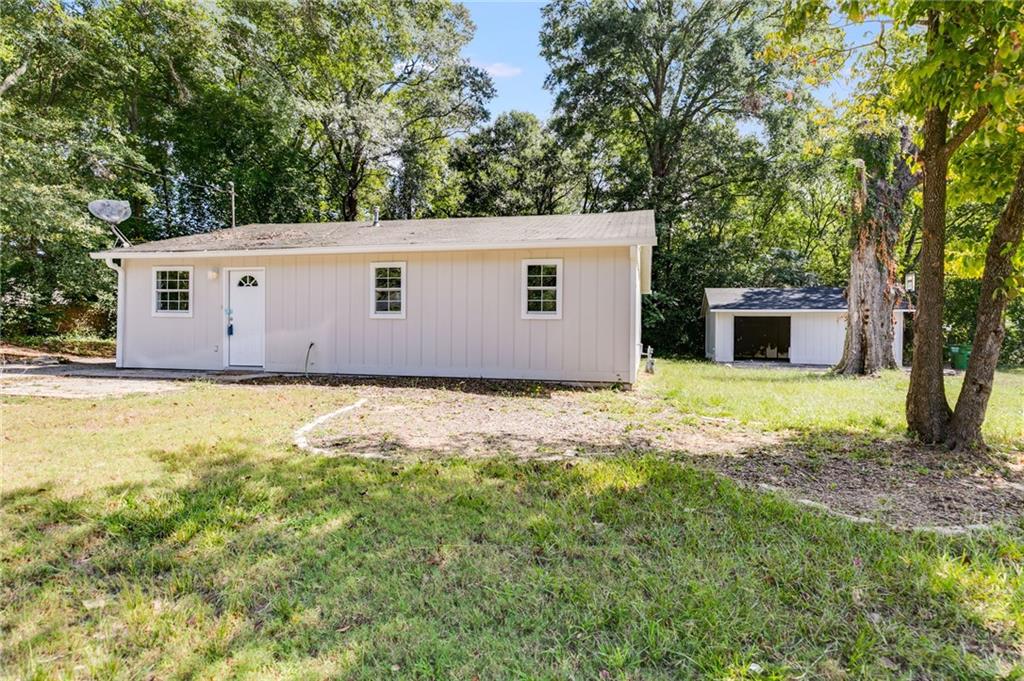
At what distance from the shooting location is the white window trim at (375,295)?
10.0 meters

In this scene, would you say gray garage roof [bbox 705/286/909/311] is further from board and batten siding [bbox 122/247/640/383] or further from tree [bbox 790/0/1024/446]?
tree [bbox 790/0/1024/446]

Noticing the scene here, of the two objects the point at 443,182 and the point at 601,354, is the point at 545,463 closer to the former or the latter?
the point at 601,354

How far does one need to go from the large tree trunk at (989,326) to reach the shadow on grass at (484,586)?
2.34m

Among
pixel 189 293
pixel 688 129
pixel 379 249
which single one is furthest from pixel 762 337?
pixel 189 293

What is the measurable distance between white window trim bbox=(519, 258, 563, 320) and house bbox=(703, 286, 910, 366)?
9713 mm

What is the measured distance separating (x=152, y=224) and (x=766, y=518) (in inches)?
895

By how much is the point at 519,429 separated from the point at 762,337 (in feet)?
62.8

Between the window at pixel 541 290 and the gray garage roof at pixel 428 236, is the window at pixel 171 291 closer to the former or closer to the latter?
the gray garage roof at pixel 428 236

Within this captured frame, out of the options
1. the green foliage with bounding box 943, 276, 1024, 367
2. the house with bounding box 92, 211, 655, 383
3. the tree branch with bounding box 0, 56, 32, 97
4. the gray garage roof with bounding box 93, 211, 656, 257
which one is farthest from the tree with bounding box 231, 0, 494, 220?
the green foliage with bounding box 943, 276, 1024, 367

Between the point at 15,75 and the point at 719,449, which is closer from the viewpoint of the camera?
the point at 719,449

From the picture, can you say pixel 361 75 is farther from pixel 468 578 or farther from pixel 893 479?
pixel 468 578

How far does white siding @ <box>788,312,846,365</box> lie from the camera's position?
16.5m

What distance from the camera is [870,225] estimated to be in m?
11.7

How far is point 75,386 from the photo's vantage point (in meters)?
8.12
